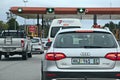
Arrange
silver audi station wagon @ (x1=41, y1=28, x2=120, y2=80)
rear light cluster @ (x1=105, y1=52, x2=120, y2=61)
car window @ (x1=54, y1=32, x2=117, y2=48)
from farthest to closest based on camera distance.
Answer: car window @ (x1=54, y1=32, x2=117, y2=48) < rear light cluster @ (x1=105, y1=52, x2=120, y2=61) < silver audi station wagon @ (x1=41, y1=28, x2=120, y2=80)

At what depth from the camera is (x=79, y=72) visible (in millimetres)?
9586

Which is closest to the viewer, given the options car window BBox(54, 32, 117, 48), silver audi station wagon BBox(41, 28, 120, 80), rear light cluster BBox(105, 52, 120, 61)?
silver audi station wagon BBox(41, 28, 120, 80)

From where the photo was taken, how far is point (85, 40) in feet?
32.7

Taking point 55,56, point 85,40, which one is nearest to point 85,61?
point 85,40

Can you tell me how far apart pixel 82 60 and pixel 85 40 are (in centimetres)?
55

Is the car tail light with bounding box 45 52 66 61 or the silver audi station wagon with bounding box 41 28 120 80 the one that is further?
the car tail light with bounding box 45 52 66 61

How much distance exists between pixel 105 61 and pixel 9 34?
19051mm

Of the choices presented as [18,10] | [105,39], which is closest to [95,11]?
[18,10]

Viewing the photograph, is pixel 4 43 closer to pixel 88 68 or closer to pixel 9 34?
pixel 9 34

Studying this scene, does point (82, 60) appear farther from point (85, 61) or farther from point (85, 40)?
point (85, 40)

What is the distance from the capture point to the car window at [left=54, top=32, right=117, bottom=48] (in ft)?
32.4

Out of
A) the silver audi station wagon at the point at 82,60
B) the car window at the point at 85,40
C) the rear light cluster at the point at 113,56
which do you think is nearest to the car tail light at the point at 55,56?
the silver audi station wagon at the point at 82,60

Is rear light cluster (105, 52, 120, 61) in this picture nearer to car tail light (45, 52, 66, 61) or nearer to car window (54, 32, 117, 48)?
car window (54, 32, 117, 48)

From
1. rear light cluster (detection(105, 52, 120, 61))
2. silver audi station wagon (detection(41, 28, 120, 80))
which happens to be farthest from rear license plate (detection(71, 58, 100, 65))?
rear light cluster (detection(105, 52, 120, 61))
